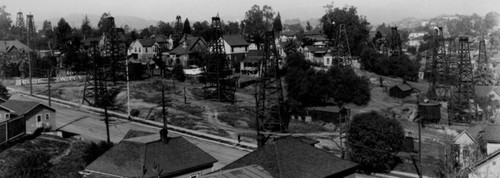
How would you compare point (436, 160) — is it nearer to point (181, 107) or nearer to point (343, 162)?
point (343, 162)

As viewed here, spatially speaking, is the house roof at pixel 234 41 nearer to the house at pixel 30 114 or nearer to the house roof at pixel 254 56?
the house roof at pixel 254 56

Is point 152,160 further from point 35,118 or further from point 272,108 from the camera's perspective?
point 272,108

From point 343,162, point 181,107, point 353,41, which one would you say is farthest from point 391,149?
point 353,41

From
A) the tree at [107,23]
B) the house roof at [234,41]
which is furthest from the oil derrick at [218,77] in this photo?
the house roof at [234,41]

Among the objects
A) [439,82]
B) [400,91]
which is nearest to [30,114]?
[400,91]

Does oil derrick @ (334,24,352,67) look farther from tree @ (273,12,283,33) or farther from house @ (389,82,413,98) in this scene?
tree @ (273,12,283,33)

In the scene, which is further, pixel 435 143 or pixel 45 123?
pixel 435 143
